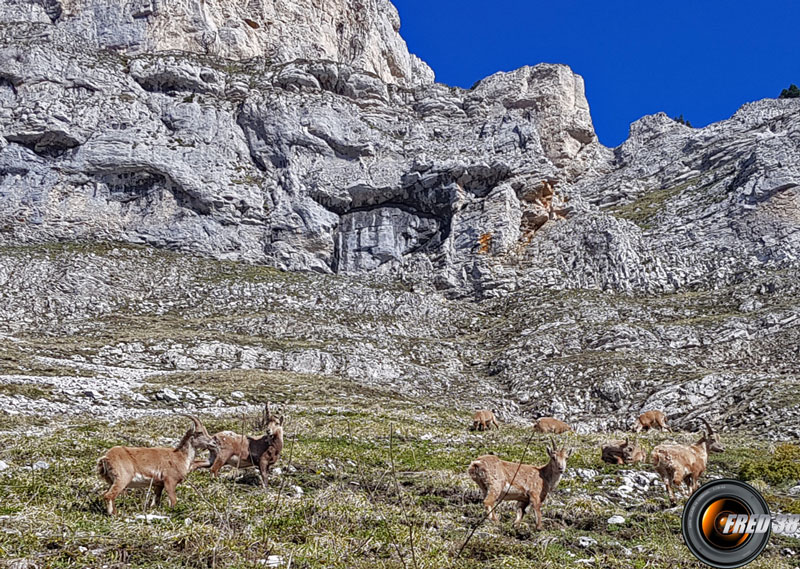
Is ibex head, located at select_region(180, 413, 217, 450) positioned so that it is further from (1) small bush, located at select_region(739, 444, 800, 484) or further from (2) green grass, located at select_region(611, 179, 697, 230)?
(2) green grass, located at select_region(611, 179, 697, 230)

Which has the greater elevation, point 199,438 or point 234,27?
point 234,27

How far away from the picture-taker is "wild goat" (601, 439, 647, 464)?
1634 centimetres

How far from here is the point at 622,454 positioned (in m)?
16.4

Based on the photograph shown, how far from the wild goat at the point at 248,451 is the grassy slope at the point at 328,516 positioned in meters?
0.33

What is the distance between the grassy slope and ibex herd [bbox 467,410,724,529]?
1.47ft

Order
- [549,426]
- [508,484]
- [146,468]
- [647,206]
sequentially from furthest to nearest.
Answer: [647,206] → [549,426] → [508,484] → [146,468]

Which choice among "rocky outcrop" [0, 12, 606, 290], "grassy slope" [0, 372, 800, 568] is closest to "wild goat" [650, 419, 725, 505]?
"grassy slope" [0, 372, 800, 568]

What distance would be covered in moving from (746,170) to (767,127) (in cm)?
1537

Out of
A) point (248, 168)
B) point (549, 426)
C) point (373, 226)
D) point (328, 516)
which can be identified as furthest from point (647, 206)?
point (328, 516)

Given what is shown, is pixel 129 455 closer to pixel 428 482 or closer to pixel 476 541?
pixel 476 541

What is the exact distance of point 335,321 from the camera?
5119cm

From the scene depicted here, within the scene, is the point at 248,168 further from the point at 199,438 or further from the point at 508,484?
the point at 508,484

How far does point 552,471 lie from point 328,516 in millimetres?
4054

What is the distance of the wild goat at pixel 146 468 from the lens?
8734 millimetres
